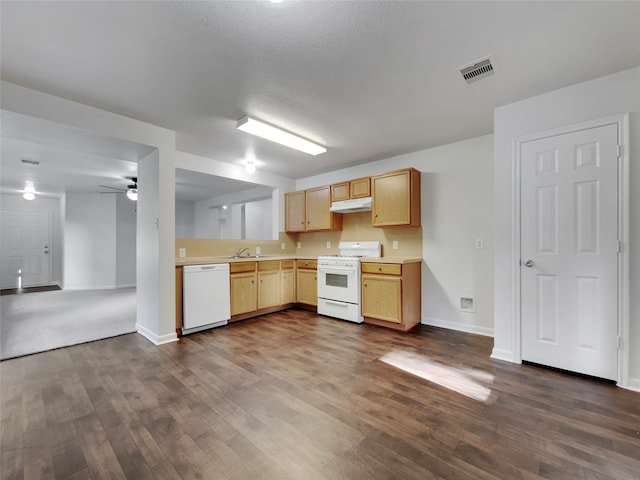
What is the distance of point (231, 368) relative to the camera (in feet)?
8.14

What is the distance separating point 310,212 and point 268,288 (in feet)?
5.00

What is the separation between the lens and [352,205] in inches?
169

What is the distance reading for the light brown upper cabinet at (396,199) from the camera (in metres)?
3.72

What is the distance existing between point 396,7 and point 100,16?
1708 mm

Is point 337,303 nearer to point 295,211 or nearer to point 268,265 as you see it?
point 268,265

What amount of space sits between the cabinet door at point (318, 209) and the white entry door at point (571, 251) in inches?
108

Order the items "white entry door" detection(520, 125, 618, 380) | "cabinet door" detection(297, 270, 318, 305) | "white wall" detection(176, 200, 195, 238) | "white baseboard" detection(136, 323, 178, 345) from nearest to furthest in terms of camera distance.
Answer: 1. "white entry door" detection(520, 125, 618, 380)
2. "white baseboard" detection(136, 323, 178, 345)
3. "cabinet door" detection(297, 270, 318, 305)
4. "white wall" detection(176, 200, 195, 238)

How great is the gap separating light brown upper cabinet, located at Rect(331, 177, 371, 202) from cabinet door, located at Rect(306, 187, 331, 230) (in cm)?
14

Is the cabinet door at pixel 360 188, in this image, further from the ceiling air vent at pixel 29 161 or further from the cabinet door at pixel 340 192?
the ceiling air vent at pixel 29 161

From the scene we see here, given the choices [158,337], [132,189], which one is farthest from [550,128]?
[132,189]

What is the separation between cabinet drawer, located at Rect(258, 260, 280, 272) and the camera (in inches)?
171

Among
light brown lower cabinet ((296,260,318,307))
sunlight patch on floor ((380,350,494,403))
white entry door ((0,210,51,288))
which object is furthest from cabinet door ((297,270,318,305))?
white entry door ((0,210,51,288))

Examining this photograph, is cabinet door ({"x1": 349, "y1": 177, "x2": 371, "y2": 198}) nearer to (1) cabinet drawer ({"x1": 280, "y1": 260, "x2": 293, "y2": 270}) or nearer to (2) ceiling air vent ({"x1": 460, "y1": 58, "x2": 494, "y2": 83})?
(1) cabinet drawer ({"x1": 280, "y1": 260, "x2": 293, "y2": 270})

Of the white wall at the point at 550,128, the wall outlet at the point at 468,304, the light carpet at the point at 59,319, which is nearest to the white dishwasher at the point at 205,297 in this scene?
the light carpet at the point at 59,319
